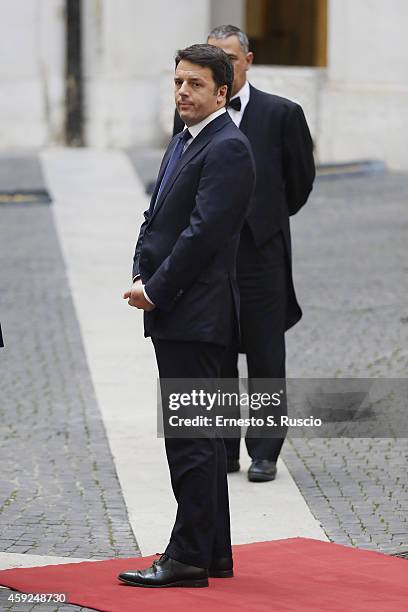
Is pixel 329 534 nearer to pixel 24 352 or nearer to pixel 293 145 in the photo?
pixel 293 145

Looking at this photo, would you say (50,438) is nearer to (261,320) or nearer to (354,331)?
(261,320)

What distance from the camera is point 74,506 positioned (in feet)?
20.4

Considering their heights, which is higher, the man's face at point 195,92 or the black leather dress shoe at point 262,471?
the man's face at point 195,92

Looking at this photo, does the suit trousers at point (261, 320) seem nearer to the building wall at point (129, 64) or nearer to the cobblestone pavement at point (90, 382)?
the cobblestone pavement at point (90, 382)

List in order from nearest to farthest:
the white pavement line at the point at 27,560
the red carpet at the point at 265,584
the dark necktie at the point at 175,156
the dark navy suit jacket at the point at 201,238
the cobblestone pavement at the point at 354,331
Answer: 1. the red carpet at the point at 265,584
2. the dark navy suit jacket at the point at 201,238
3. the dark necktie at the point at 175,156
4. the white pavement line at the point at 27,560
5. the cobblestone pavement at the point at 354,331

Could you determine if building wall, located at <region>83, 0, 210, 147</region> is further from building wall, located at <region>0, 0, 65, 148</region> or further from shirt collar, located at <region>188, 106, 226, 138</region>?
shirt collar, located at <region>188, 106, 226, 138</region>

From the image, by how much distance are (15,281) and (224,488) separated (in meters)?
6.26

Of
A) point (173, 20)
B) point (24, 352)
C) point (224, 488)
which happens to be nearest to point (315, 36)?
point (173, 20)

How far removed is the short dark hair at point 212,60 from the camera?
4.91 meters

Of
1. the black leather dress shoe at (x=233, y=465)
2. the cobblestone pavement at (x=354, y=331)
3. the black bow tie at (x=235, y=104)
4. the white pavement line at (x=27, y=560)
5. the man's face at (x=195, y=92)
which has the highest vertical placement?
the man's face at (x=195, y=92)

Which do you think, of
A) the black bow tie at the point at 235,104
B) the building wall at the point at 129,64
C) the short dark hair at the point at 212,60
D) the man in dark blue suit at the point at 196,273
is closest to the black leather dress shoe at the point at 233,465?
the black bow tie at the point at 235,104

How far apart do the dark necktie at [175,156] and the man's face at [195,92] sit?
0.13m

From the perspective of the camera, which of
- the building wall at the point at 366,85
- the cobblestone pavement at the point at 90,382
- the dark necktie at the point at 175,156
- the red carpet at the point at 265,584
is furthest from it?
the building wall at the point at 366,85

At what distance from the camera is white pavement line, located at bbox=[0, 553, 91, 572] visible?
211 inches
